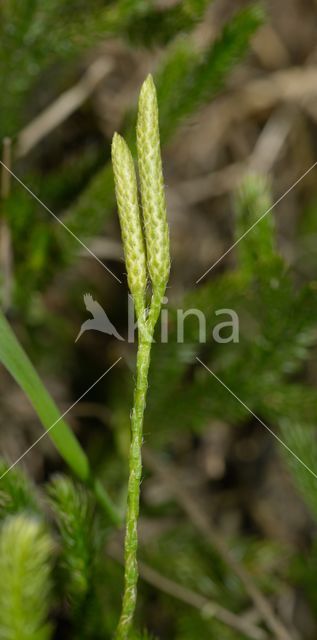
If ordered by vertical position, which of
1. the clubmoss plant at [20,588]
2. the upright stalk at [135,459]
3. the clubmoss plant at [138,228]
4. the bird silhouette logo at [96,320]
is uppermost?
the bird silhouette logo at [96,320]

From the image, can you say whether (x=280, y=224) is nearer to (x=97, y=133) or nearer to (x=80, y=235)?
(x=97, y=133)

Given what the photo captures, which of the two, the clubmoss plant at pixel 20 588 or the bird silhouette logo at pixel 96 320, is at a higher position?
the bird silhouette logo at pixel 96 320

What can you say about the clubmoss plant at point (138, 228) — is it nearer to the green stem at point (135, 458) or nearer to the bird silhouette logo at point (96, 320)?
the green stem at point (135, 458)

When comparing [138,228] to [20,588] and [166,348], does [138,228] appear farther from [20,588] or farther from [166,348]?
[166,348]

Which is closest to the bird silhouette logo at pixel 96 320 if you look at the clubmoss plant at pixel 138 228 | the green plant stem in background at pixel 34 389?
the green plant stem in background at pixel 34 389

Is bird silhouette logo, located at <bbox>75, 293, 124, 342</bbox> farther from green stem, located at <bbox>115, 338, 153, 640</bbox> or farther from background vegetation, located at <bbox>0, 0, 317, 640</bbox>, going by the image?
green stem, located at <bbox>115, 338, 153, 640</bbox>

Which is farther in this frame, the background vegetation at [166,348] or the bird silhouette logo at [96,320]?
the bird silhouette logo at [96,320]

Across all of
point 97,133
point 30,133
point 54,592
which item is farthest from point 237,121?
point 54,592

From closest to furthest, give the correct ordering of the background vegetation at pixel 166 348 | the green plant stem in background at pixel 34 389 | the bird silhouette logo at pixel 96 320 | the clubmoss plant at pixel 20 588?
the clubmoss plant at pixel 20 588 < the green plant stem in background at pixel 34 389 < the background vegetation at pixel 166 348 < the bird silhouette logo at pixel 96 320
